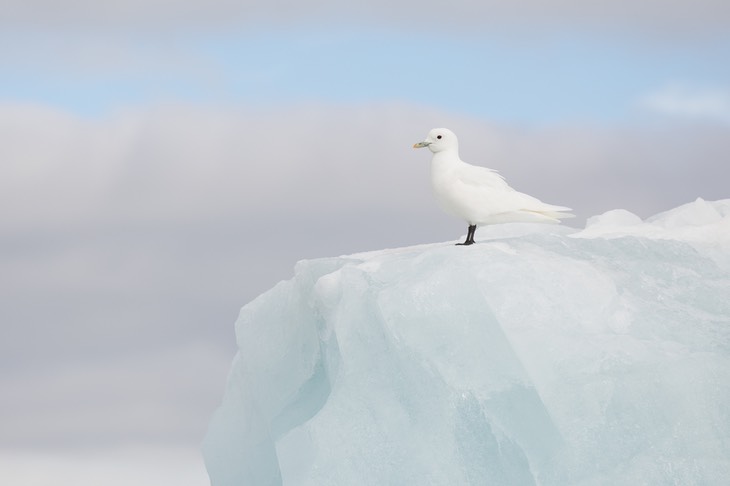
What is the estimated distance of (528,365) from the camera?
7.90 metres

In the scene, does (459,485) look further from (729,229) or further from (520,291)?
(729,229)

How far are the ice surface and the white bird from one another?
28 cm

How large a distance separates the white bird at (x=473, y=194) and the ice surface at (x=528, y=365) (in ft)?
0.92

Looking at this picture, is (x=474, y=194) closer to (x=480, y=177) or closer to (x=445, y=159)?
(x=480, y=177)

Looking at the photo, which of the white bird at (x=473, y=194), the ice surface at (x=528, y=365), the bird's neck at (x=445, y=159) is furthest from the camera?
the bird's neck at (x=445, y=159)

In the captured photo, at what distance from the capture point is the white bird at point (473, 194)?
8.62 metres

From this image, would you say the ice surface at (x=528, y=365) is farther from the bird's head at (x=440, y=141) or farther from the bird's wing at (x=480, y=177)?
the bird's head at (x=440, y=141)

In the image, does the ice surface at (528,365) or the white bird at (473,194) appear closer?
the ice surface at (528,365)

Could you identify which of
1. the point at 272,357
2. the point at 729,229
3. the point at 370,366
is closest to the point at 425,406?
the point at 370,366

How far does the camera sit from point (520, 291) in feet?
26.8

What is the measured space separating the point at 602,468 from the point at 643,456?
288mm

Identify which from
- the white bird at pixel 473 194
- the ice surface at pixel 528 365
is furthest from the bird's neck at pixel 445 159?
the ice surface at pixel 528 365

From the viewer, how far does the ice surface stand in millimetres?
7836

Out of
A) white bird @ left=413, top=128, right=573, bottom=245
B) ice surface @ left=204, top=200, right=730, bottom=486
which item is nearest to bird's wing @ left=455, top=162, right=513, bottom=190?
white bird @ left=413, top=128, right=573, bottom=245
